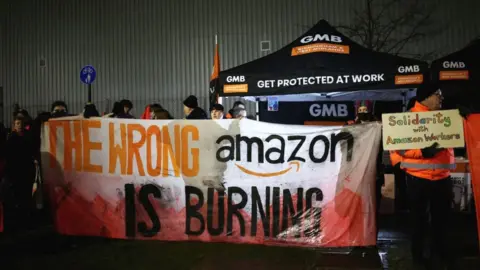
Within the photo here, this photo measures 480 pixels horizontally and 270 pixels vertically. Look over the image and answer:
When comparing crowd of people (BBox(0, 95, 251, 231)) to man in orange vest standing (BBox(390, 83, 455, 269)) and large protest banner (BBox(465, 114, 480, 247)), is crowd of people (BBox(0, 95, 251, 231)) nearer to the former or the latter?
man in orange vest standing (BBox(390, 83, 455, 269))

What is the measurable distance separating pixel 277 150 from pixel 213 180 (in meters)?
0.82

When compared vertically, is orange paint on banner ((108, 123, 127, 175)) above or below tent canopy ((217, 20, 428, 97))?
below

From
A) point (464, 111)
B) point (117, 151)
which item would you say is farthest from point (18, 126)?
point (464, 111)

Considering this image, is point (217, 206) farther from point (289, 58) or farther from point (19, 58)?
point (19, 58)

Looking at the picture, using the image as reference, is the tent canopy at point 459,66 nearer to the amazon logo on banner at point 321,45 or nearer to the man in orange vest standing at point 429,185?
the amazon logo on banner at point 321,45

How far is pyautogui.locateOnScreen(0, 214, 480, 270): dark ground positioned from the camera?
4730 mm

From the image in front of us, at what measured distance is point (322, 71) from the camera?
26.9ft

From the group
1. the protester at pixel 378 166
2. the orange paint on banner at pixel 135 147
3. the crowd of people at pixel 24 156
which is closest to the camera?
the protester at pixel 378 166

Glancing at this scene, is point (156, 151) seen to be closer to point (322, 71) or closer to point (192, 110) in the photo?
point (192, 110)

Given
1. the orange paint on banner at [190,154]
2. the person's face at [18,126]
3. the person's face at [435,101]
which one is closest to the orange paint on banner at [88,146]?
the orange paint on banner at [190,154]

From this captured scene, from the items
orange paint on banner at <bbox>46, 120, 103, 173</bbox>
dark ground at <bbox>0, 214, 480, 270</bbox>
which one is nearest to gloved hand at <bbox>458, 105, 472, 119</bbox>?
dark ground at <bbox>0, 214, 480, 270</bbox>

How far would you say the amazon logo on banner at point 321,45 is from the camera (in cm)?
838

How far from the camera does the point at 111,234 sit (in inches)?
210

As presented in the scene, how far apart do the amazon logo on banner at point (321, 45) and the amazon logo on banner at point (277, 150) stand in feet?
12.8
